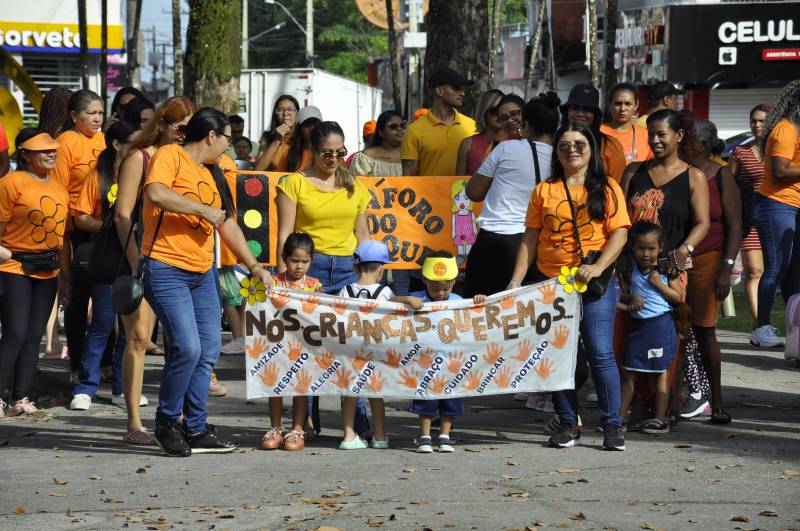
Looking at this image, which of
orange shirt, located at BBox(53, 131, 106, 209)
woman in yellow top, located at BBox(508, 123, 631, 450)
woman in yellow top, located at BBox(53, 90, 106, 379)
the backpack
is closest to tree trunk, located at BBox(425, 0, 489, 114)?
woman in yellow top, located at BBox(53, 90, 106, 379)

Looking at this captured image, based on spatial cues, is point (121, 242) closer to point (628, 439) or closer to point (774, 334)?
point (628, 439)

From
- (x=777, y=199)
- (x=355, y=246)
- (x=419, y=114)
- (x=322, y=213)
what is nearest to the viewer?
(x=322, y=213)

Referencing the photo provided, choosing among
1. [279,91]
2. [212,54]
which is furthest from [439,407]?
[279,91]

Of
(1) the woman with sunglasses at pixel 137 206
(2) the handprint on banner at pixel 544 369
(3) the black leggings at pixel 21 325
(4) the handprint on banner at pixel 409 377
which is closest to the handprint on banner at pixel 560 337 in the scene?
(2) the handprint on banner at pixel 544 369

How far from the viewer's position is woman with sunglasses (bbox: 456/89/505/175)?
10562 millimetres

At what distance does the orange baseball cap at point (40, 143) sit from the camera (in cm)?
967

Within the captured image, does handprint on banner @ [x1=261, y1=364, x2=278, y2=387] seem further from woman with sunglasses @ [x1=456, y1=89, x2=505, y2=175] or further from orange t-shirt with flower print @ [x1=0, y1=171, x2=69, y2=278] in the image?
woman with sunglasses @ [x1=456, y1=89, x2=505, y2=175]

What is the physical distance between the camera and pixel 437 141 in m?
11.4

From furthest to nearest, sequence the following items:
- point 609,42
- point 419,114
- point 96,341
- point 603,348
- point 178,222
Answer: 1. point 609,42
2. point 419,114
3. point 96,341
4. point 603,348
5. point 178,222

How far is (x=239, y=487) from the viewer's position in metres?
7.36

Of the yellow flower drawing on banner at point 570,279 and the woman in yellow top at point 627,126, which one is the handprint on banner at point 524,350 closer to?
the yellow flower drawing on banner at point 570,279

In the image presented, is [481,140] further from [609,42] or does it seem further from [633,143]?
[609,42]

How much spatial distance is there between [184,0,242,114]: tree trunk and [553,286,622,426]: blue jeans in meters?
9.63

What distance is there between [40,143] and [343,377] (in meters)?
2.79
